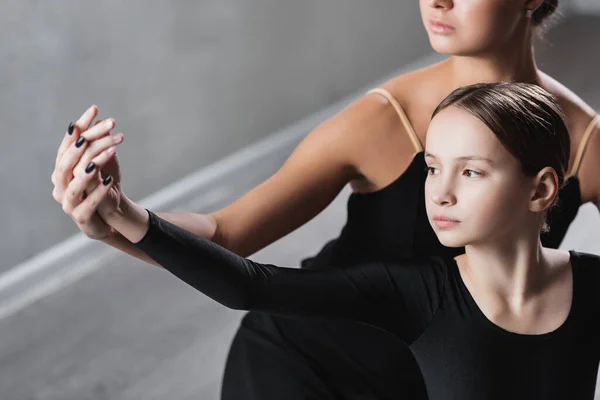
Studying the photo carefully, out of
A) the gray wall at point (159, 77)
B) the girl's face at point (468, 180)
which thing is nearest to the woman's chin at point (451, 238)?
the girl's face at point (468, 180)

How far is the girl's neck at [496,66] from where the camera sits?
155 cm

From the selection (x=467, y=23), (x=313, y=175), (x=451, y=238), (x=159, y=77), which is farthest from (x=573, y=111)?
(x=159, y=77)

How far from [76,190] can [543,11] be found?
863 mm

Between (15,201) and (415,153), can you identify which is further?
(15,201)

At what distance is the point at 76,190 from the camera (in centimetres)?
111

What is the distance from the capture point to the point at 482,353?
1294 mm

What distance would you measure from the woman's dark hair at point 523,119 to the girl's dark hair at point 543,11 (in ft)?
1.23

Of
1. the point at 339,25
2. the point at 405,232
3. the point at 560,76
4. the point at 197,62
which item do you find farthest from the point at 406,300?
the point at 560,76

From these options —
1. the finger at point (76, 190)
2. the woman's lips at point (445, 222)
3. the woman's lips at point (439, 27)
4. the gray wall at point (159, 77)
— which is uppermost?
the gray wall at point (159, 77)

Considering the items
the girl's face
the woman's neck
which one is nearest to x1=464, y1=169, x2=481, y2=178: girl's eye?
the girl's face

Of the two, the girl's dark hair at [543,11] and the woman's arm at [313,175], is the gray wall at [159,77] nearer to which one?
the woman's arm at [313,175]

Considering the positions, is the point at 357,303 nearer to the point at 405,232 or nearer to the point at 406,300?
the point at 406,300

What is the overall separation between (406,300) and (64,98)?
1.98 metres

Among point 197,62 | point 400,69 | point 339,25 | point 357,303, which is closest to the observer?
point 357,303
